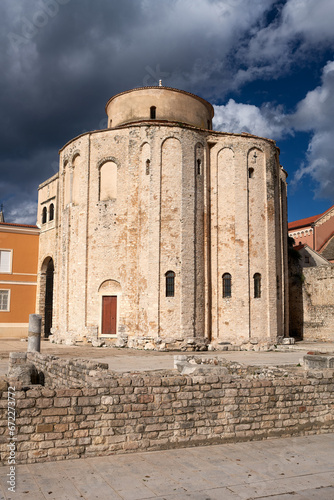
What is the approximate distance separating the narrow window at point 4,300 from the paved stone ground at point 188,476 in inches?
931

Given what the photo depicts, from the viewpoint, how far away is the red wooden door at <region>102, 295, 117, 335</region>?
76.3 ft

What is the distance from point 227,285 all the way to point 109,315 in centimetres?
623

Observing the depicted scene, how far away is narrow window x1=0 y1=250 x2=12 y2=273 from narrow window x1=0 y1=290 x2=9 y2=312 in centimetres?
135

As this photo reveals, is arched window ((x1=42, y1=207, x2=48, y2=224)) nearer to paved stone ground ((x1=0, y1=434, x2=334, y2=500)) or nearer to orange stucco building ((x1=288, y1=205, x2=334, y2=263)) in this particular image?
orange stucco building ((x1=288, y1=205, x2=334, y2=263))

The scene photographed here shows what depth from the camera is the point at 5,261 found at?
29.1 m

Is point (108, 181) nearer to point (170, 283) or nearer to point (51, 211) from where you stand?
point (170, 283)

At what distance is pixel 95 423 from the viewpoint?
6.64 meters

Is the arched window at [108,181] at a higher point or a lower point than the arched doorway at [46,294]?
higher

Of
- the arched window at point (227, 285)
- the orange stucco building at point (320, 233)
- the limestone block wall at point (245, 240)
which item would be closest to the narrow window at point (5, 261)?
the limestone block wall at point (245, 240)

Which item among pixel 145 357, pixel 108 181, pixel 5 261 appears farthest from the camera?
pixel 5 261

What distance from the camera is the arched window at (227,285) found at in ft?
77.2

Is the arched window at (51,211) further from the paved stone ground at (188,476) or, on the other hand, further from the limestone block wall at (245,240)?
the paved stone ground at (188,476)

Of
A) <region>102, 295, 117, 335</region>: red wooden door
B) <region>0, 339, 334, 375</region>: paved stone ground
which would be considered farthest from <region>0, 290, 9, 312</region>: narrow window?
<region>102, 295, 117, 335</region>: red wooden door

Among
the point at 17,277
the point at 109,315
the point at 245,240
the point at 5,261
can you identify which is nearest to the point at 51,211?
the point at 5,261
